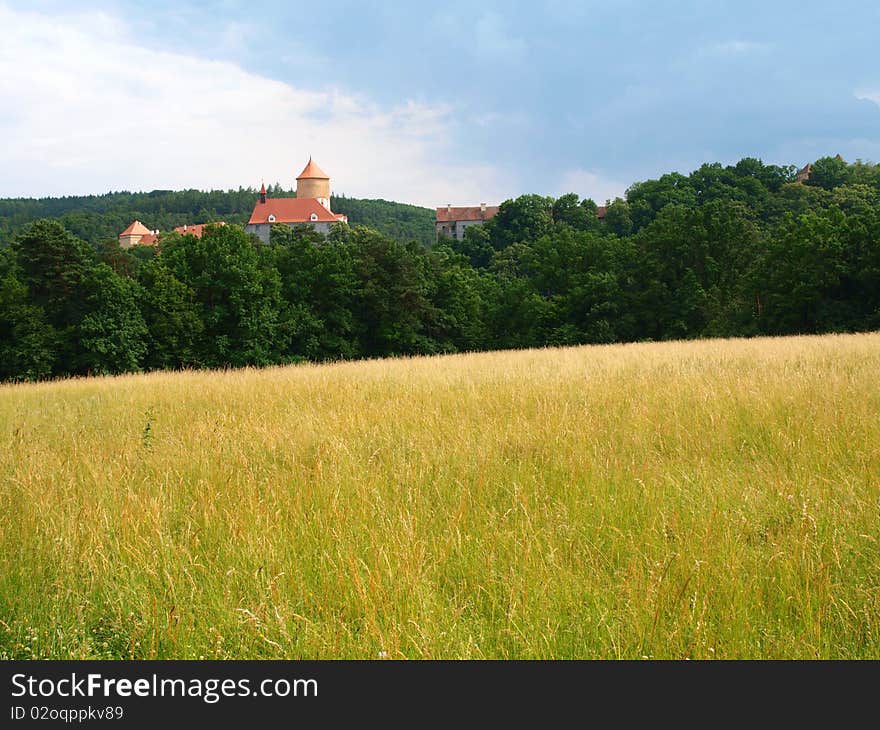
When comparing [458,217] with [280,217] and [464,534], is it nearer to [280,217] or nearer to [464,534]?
[280,217]

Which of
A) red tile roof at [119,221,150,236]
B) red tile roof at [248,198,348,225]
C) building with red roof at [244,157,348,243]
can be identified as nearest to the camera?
red tile roof at [119,221,150,236]

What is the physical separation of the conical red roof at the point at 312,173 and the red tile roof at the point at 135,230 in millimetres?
36109

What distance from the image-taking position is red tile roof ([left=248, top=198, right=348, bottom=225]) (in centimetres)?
14650

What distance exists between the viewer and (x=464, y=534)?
11.7 feet

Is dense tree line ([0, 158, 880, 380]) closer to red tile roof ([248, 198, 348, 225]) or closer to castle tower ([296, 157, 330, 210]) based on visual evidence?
red tile roof ([248, 198, 348, 225])

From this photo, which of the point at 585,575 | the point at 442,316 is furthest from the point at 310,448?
the point at 442,316

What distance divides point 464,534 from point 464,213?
490 feet

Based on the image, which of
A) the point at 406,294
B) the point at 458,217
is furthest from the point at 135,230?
the point at 406,294

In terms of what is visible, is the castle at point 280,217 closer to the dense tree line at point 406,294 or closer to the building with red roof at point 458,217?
the building with red roof at point 458,217

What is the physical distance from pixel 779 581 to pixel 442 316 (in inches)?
1854

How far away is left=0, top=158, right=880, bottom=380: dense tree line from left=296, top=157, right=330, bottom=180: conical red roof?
108260mm

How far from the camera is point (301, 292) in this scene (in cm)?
4528

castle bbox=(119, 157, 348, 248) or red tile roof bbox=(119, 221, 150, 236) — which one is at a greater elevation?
castle bbox=(119, 157, 348, 248)

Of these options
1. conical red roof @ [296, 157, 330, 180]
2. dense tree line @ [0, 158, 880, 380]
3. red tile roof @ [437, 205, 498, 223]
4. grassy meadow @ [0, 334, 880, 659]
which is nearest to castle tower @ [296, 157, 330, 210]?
conical red roof @ [296, 157, 330, 180]
